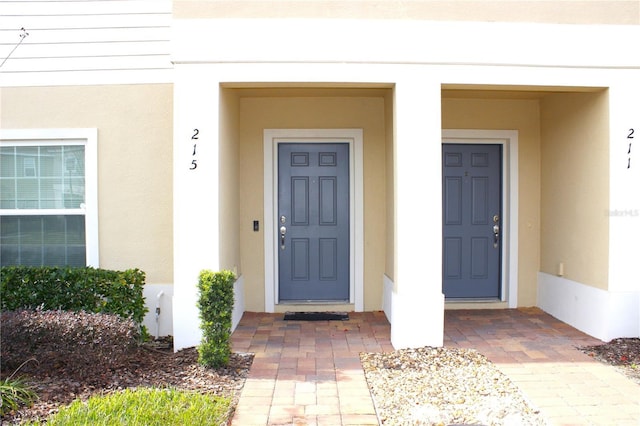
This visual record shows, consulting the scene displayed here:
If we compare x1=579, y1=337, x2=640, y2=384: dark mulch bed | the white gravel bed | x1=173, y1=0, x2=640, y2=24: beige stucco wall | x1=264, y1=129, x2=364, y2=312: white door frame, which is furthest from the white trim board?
x1=173, y1=0, x2=640, y2=24: beige stucco wall

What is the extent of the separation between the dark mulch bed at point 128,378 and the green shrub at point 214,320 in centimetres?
14

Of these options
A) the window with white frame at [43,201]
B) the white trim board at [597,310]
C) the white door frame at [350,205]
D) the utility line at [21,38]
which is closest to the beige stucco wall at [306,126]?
the white door frame at [350,205]

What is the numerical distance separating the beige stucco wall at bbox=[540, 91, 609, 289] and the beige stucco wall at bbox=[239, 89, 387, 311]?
2.11 metres

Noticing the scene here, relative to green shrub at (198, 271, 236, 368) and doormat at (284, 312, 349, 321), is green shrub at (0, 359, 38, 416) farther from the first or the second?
doormat at (284, 312, 349, 321)

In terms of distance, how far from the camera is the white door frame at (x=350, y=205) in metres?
6.39

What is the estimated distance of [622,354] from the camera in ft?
15.5

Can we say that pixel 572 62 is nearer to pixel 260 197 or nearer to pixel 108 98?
pixel 260 197

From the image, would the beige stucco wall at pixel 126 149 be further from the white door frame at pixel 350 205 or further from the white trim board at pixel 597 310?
the white trim board at pixel 597 310

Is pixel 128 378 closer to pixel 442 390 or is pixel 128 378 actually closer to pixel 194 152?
pixel 194 152

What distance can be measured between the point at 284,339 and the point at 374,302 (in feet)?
5.27

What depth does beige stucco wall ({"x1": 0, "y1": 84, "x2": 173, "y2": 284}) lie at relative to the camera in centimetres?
564

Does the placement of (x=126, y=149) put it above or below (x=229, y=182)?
above

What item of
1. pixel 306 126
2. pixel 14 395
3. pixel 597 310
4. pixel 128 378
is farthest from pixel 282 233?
pixel 597 310

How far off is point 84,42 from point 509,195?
5564 millimetres
